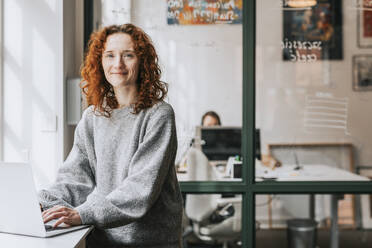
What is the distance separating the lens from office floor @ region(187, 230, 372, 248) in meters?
3.15

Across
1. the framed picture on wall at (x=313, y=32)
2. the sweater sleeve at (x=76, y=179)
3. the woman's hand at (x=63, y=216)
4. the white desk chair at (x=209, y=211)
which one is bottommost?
the white desk chair at (x=209, y=211)

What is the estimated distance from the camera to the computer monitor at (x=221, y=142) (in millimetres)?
2865

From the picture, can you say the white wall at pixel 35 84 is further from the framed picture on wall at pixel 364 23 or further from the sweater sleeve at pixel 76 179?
the framed picture on wall at pixel 364 23

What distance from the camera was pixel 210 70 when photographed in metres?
2.87

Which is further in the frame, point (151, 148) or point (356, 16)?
point (356, 16)

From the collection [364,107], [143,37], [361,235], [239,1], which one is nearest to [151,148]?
[143,37]

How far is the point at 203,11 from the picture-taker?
2.85 metres

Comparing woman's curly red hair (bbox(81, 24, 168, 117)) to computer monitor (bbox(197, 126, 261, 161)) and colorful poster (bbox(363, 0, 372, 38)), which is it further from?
colorful poster (bbox(363, 0, 372, 38))

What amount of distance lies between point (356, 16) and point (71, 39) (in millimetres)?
1748

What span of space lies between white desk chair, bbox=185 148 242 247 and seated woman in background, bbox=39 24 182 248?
3.38ft

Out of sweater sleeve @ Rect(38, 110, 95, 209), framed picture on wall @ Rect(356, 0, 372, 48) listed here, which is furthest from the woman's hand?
framed picture on wall @ Rect(356, 0, 372, 48)

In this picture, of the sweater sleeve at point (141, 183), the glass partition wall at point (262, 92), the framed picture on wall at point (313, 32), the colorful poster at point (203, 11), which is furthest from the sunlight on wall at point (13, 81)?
the framed picture on wall at point (313, 32)

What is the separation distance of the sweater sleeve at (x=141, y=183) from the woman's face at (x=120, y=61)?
0.19 meters

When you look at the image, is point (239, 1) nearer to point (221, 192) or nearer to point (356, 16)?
point (356, 16)
